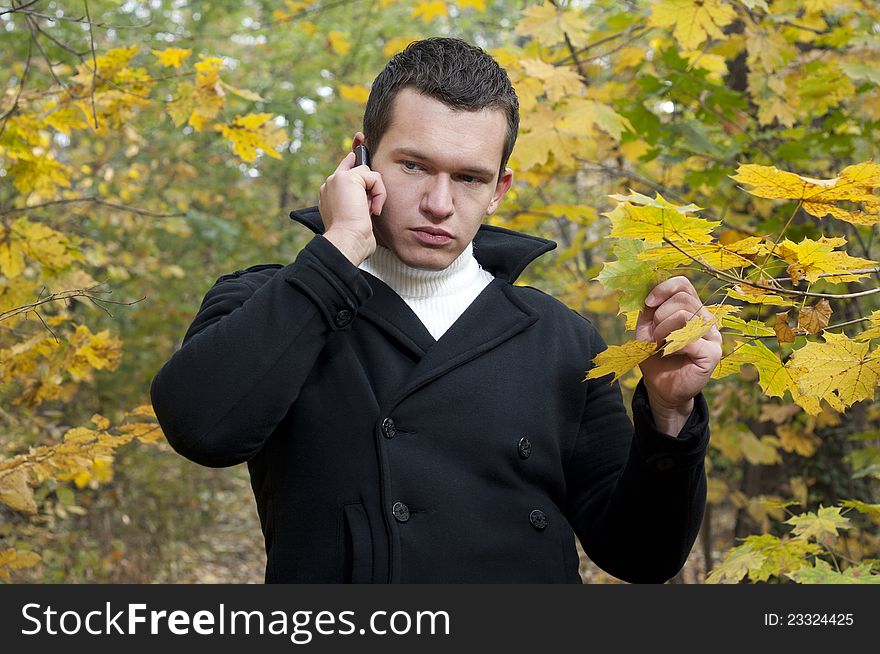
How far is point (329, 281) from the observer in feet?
5.69

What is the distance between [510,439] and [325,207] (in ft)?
1.88

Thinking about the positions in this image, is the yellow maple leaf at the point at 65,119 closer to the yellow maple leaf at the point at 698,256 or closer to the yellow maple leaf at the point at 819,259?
the yellow maple leaf at the point at 698,256

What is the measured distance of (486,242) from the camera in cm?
224

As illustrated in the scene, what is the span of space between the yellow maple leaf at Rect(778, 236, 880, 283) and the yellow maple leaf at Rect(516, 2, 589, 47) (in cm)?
209

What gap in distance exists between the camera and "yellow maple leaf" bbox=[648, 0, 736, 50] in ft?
10.0

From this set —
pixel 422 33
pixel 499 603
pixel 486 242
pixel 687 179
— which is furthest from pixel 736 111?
pixel 422 33

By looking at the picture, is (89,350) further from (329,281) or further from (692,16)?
(692,16)

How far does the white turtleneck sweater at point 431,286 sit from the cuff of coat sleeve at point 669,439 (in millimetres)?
447

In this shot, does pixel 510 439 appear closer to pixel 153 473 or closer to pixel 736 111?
pixel 736 111

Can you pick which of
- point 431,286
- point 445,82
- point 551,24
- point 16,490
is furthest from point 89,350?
point 551,24

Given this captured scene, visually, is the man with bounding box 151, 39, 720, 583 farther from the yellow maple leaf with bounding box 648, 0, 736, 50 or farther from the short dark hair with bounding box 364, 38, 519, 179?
the yellow maple leaf with bounding box 648, 0, 736, 50

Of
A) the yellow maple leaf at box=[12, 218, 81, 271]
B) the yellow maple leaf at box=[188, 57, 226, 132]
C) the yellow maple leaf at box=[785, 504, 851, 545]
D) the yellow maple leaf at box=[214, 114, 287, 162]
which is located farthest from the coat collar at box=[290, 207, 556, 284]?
the yellow maple leaf at box=[12, 218, 81, 271]

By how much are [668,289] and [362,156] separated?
681 mm

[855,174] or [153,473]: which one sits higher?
[855,174]
